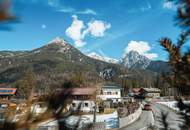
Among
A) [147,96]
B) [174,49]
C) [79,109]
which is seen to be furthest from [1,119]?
[147,96]

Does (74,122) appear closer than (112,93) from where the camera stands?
Yes

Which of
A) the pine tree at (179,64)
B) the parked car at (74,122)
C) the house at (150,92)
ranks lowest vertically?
the parked car at (74,122)

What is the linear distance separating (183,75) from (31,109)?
8.88 ft

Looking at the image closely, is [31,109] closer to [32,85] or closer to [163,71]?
[32,85]

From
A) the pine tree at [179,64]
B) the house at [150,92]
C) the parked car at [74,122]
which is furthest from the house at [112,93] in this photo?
the parked car at [74,122]

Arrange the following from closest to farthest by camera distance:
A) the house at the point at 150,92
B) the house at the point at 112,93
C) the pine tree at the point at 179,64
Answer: the pine tree at the point at 179,64 → the house at the point at 112,93 → the house at the point at 150,92

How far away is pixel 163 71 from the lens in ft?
16.4

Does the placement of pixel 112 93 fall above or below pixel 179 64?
above

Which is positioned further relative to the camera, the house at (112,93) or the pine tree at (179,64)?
the house at (112,93)

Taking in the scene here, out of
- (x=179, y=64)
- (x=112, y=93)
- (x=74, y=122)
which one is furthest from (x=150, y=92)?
(x=74, y=122)

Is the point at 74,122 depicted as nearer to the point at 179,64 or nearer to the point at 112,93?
the point at 179,64

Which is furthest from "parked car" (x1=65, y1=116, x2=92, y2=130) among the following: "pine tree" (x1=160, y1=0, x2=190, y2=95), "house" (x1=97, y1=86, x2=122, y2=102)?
"house" (x1=97, y1=86, x2=122, y2=102)

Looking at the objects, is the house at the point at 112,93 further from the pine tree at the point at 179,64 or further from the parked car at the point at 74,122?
the parked car at the point at 74,122

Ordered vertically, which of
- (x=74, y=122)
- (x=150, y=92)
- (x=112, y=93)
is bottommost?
(x=74, y=122)
